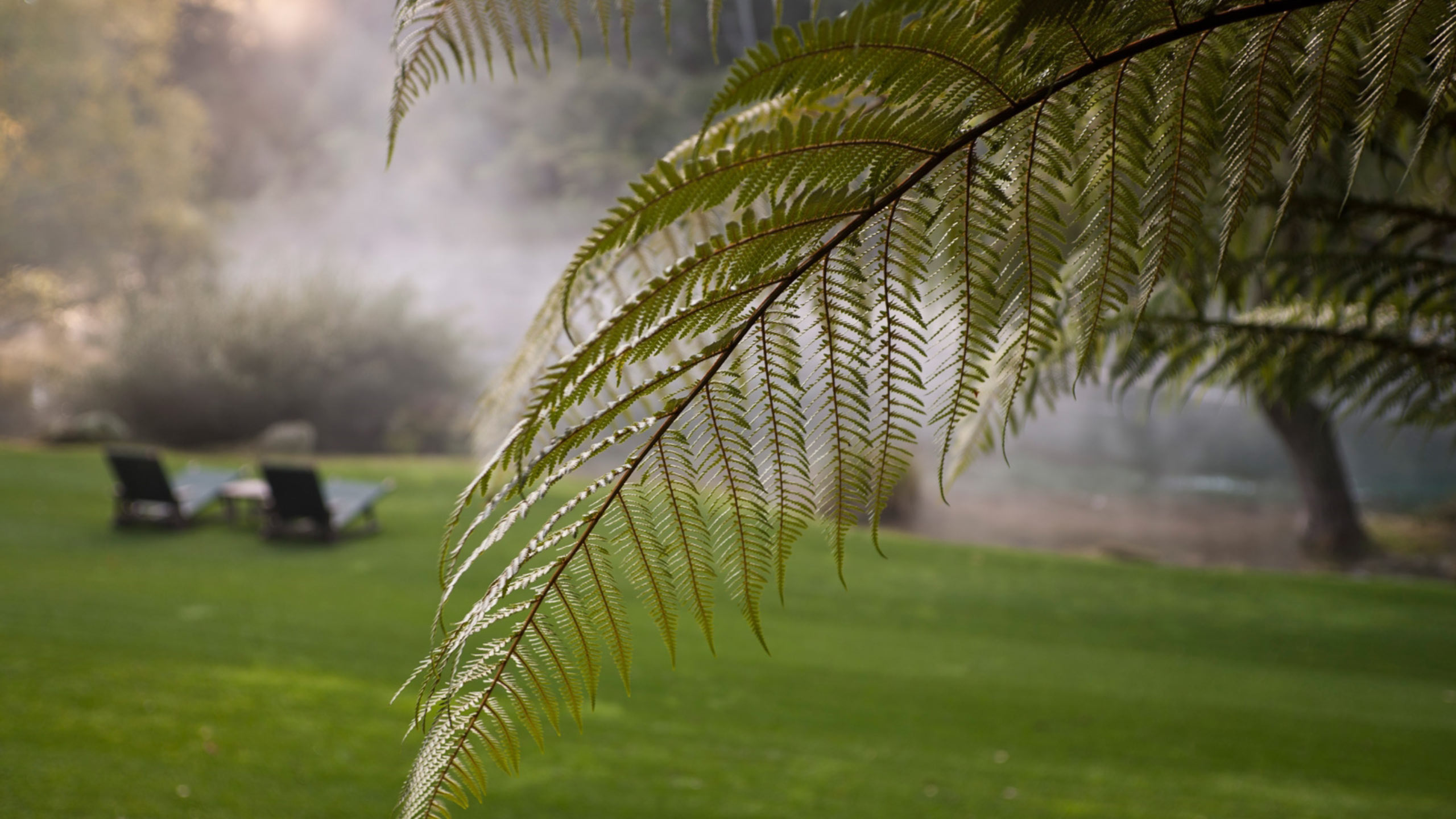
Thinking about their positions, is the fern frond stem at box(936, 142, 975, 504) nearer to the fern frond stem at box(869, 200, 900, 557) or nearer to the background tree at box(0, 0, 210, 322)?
the fern frond stem at box(869, 200, 900, 557)

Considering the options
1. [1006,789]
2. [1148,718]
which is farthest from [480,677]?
[1148,718]

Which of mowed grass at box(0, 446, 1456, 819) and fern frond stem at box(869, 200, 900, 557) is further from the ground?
fern frond stem at box(869, 200, 900, 557)

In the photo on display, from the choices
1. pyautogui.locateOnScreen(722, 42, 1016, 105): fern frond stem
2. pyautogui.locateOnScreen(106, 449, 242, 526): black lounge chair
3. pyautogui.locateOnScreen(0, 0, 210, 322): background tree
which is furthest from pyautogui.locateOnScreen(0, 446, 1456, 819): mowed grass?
pyautogui.locateOnScreen(0, 0, 210, 322): background tree

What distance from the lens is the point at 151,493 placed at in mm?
5102

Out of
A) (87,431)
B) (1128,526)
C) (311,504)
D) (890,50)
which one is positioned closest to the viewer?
(890,50)

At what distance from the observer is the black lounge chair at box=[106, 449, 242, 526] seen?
16.4ft

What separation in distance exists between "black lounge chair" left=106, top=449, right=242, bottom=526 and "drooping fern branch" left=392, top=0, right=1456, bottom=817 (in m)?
5.27

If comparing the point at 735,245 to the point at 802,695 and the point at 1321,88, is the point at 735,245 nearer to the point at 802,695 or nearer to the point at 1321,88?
the point at 1321,88

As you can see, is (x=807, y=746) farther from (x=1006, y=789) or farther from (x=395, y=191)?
(x=395, y=191)

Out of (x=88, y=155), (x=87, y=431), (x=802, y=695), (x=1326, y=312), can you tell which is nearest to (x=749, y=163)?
(x=1326, y=312)

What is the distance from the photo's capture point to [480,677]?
59 cm

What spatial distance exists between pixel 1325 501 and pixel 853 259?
8.23m

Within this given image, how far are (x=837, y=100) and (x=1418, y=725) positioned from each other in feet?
10.4

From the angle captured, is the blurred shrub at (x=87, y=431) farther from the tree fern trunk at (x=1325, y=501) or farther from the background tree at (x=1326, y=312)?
the tree fern trunk at (x=1325, y=501)
